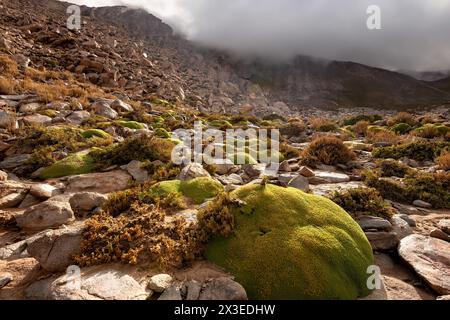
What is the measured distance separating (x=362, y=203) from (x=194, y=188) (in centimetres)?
436

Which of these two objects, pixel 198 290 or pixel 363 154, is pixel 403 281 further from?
pixel 363 154

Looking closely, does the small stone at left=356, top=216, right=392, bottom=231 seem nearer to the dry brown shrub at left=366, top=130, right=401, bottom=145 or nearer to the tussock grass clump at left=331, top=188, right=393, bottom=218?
the tussock grass clump at left=331, top=188, right=393, bottom=218

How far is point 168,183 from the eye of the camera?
7.93 m

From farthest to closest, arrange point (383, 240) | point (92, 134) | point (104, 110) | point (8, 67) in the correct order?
point (8, 67) < point (104, 110) < point (92, 134) < point (383, 240)

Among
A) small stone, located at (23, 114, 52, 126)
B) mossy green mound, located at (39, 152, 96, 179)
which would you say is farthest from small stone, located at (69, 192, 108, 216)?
small stone, located at (23, 114, 52, 126)

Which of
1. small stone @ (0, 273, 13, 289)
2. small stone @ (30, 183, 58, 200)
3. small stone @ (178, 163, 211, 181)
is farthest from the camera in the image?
small stone @ (178, 163, 211, 181)

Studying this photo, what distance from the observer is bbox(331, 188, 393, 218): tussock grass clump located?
22.5 ft

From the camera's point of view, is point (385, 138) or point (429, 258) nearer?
point (429, 258)

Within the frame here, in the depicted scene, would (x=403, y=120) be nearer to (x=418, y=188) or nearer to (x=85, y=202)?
(x=418, y=188)

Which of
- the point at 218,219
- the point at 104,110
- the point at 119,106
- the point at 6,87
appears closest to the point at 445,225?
the point at 218,219

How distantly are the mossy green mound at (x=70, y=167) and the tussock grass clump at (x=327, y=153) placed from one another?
8155 millimetres

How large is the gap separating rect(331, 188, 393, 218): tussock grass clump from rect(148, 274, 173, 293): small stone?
4761 mm

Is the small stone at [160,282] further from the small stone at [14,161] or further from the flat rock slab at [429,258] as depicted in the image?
the small stone at [14,161]

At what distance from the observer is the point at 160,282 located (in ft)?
12.9
